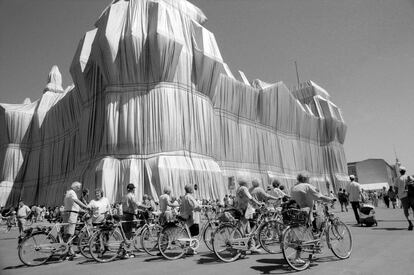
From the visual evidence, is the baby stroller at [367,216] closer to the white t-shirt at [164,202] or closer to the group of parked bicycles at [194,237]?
the group of parked bicycles at [194,237]

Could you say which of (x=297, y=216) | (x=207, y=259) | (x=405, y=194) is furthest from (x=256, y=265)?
(x=405, y=194)

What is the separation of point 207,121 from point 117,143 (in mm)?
8005

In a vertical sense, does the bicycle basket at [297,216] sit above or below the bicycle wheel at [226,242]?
above

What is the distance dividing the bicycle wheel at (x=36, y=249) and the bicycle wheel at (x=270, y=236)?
4.72 m

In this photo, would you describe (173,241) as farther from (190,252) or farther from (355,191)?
(355,191)

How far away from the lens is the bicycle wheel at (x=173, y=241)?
6980 mm

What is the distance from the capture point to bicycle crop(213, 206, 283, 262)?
6461 millimetres

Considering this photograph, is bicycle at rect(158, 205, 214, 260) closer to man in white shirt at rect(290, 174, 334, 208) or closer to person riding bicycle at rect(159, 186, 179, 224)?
person riding bicycle at rect(159, 186, 179, 224)

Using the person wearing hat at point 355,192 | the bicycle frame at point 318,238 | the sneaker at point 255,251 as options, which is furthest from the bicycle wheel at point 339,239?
the person wearing hat at point 355,192

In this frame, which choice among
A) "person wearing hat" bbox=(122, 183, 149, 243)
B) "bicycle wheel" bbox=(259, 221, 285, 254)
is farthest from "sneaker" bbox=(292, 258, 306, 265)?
"person wearing hat" bbox=(122, 183, 149, 243)

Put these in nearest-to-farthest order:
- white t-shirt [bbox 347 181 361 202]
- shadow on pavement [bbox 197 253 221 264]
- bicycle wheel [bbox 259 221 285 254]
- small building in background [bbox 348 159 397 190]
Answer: shadow on pavement [bbox 197 253 221 264], bicycle wheel [bbox 259 221 285 254], white t-shirt [bbox 347 181 361 202], small building in background [bbox 348 159 397 190]

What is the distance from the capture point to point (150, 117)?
24062mm

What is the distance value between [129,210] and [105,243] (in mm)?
1286

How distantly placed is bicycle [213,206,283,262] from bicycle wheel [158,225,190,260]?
972 millimetres
